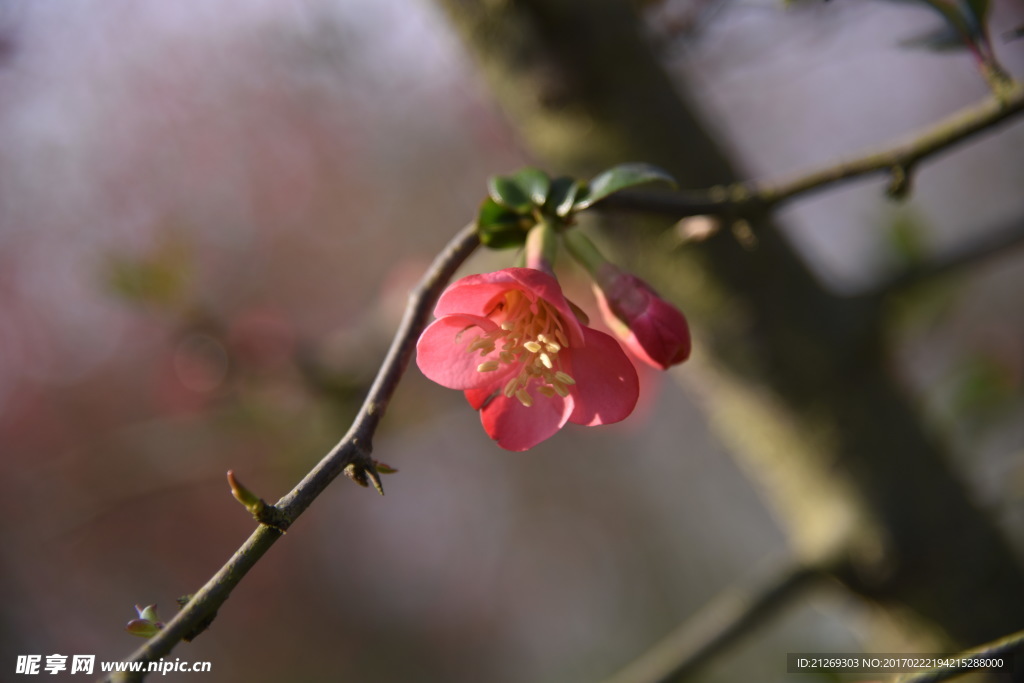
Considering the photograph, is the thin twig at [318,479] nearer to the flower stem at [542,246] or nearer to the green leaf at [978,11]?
the flower stem at [542,246]

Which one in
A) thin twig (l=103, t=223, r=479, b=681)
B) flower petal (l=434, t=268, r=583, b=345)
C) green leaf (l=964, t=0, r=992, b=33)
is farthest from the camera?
green leaf (l=964, t=0, r=992, b=33)

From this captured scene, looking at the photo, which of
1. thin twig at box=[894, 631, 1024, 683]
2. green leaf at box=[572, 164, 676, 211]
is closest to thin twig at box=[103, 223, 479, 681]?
green leaf at box=[572, 164, 676, 211]

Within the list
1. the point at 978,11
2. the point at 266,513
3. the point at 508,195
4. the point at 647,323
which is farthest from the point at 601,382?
the point at 978,11

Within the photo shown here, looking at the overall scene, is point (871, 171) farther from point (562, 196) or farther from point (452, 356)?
point (452, 356)

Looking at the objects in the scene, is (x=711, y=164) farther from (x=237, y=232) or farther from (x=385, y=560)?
(x=385, y=560)

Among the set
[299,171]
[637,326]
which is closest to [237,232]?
[299,171]

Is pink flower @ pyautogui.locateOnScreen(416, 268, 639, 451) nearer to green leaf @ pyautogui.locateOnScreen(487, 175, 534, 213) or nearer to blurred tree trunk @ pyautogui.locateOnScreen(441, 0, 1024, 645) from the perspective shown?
green leaf @ pyautogui.locateOnScreen(487, 175, 534, 213)

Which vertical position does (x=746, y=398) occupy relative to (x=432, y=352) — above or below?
below
